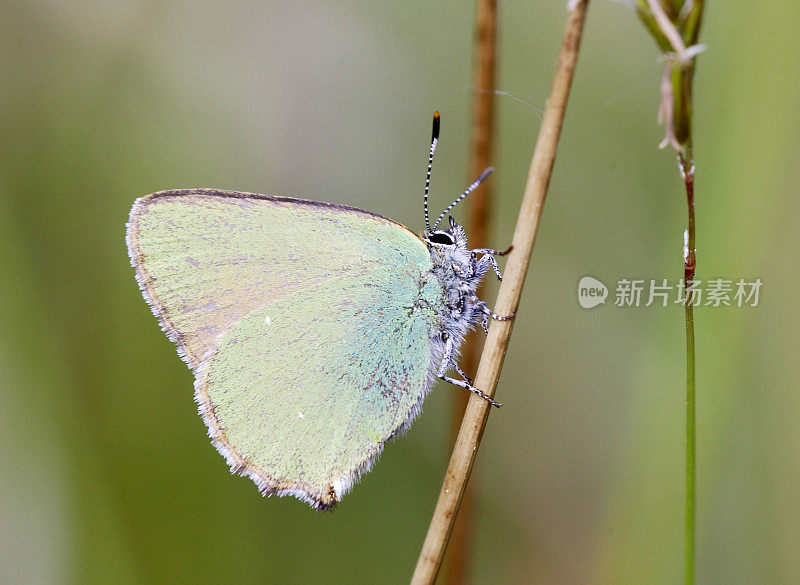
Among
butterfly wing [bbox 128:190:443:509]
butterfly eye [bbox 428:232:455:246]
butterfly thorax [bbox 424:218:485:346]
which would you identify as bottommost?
butterfly wing [bbox 128:190:443:509]

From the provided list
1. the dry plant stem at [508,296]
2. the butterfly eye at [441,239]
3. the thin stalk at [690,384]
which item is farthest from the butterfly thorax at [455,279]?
the thin stalk at [690,384]

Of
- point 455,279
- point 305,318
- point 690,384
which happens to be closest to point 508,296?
Answer: point 690,384

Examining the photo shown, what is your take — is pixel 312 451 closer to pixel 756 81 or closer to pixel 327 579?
pixel 327 579

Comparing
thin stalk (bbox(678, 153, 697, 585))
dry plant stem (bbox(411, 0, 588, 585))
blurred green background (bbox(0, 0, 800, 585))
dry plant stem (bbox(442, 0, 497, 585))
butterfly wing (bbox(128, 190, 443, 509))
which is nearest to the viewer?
thin stalk (bbox(678, 153, 697, 585))

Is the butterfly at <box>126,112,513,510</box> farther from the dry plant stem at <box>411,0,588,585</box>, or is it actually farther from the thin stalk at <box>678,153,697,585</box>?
the thin stalk at <box>678,153,697,585</box>

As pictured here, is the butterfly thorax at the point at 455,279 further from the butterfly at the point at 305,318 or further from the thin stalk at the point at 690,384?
the thin stalk at the point at 690,384

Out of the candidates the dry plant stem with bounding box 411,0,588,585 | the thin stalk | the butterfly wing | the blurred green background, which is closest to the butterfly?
the butterfly wing

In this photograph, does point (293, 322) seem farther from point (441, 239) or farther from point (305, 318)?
point (441, 239)

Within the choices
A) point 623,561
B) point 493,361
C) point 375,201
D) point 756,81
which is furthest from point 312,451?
point 756,81
